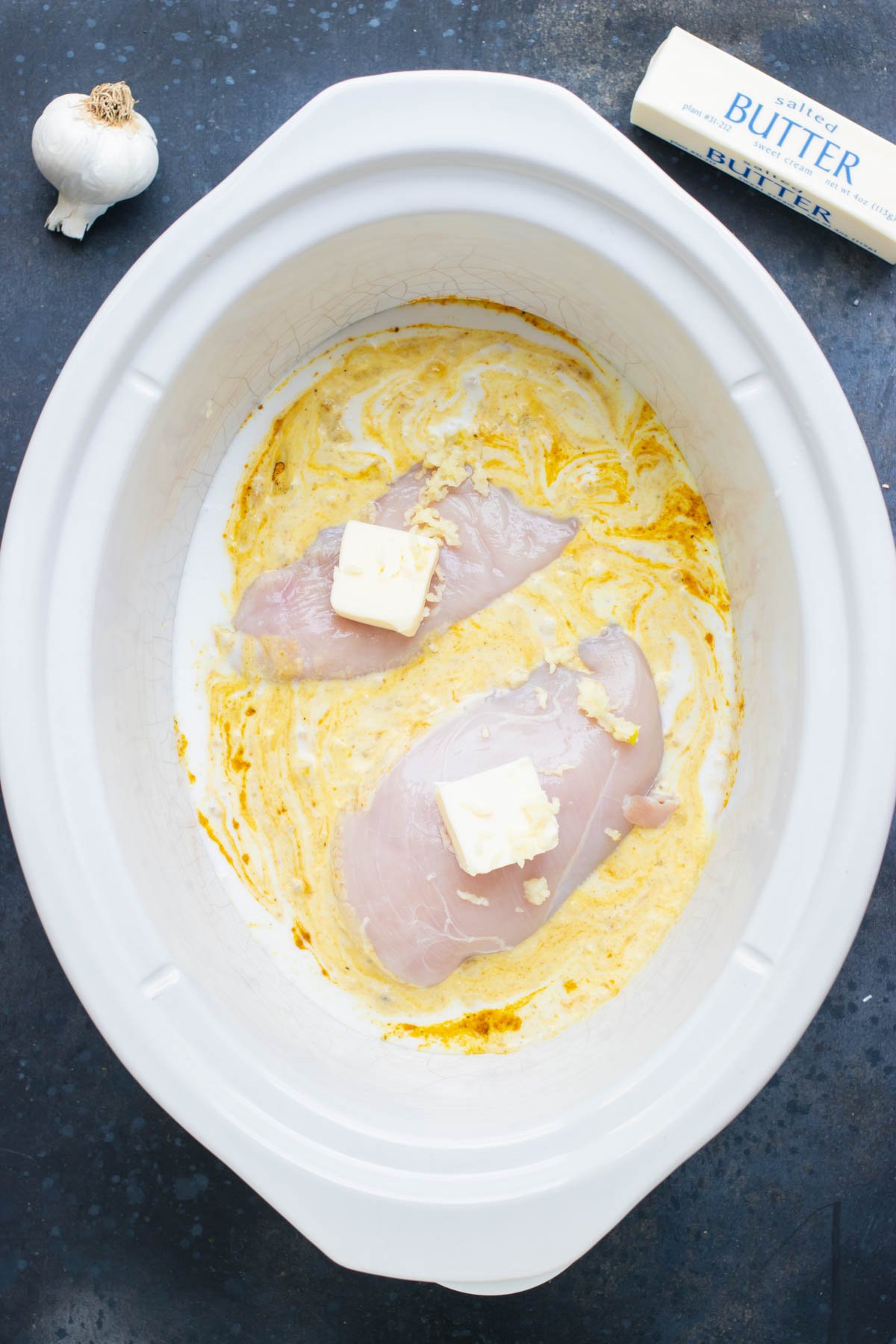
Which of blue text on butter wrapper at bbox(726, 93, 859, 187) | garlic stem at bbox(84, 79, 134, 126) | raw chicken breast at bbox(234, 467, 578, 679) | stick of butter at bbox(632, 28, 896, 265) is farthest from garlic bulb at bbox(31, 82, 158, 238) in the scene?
blue text on butter wrapper at bbox(726, 93, 859, 187)

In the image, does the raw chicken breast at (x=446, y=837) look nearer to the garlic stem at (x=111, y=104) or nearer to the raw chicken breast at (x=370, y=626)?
the raw chicken breast at (x=370, y=626)

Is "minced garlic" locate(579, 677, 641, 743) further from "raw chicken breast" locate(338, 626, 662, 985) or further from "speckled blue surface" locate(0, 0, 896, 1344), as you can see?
"speckled blue surface" locate(0, 0, 896, 1344)

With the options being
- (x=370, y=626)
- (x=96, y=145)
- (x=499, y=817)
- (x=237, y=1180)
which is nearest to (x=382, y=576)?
(x=370, y=626)

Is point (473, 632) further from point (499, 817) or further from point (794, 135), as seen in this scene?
point (794, 135)

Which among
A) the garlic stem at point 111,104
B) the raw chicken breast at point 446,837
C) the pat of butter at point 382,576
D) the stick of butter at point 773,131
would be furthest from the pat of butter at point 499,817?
the garlic stem at point 111,104

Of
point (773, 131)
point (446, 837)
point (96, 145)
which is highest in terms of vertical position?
point (773, 131)
